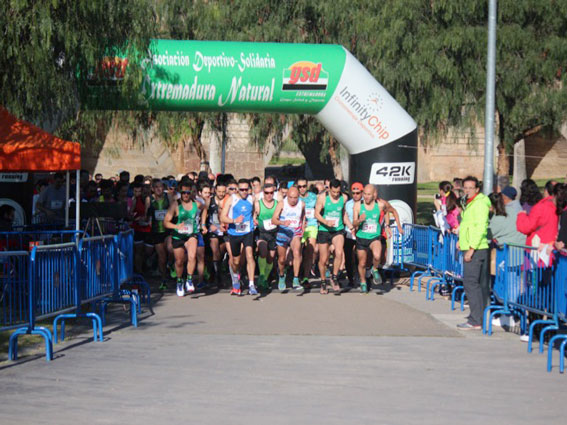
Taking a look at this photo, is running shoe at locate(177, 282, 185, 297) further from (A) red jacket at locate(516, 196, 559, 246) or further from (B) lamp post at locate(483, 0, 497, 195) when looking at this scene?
(A) red jacket at locate(516, 196, 559, 246)

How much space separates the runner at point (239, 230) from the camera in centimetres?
1511

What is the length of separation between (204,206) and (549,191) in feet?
17.9

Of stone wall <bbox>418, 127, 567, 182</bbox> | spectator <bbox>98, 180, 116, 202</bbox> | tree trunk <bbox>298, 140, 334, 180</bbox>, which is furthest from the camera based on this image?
stone wall <bbox>418, 127, 567, 182</bbox>

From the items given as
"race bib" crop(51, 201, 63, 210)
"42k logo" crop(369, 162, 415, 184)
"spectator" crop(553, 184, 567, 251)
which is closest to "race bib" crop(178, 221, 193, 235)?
"race bib" crop(51, 201, 63, 210)

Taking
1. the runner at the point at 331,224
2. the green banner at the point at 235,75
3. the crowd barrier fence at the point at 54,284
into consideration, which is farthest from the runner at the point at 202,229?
the crowd barrier fence at the point at 54,284

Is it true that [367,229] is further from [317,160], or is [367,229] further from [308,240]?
[317,160]

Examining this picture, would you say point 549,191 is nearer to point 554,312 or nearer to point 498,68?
point 554,312

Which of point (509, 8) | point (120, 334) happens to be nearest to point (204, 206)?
point (120, 334)

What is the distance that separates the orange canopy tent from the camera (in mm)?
12953

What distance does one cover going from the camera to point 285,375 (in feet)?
29.5

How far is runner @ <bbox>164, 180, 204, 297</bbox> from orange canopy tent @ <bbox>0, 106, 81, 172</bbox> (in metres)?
2.29

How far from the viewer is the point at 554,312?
33.4 feet

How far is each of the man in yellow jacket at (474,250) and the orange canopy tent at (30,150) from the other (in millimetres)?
5116

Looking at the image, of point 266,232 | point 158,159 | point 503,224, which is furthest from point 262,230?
point 158,159
